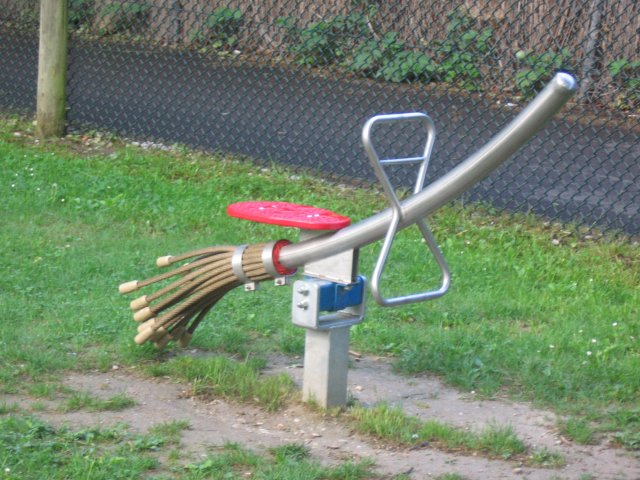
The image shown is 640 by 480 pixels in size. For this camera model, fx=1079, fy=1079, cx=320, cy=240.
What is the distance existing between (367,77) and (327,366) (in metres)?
6.22

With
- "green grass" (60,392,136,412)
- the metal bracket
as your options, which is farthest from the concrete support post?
"green grass" (60,392,136,412)

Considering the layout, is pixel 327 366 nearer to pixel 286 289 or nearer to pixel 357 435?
pixel 357 435

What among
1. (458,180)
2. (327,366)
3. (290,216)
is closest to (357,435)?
(327,366)

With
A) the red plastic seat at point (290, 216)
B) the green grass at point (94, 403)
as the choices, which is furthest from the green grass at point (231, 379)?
the red plastic seat at point (290, 216)

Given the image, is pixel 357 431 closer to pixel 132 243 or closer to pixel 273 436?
pixel 273 436

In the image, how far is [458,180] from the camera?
340 cm

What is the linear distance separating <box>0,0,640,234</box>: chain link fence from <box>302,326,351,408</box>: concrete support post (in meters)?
3.63

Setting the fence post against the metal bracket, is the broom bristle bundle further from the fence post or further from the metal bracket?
the fence post

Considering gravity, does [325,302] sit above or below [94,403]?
above

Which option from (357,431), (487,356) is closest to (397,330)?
(487,356)

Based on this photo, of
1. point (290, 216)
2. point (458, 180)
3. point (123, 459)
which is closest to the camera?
point (123, 459)

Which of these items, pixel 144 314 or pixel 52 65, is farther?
pixel 52 65

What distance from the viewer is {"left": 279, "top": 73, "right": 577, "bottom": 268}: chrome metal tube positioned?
3143mm

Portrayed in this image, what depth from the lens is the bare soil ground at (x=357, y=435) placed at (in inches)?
133
